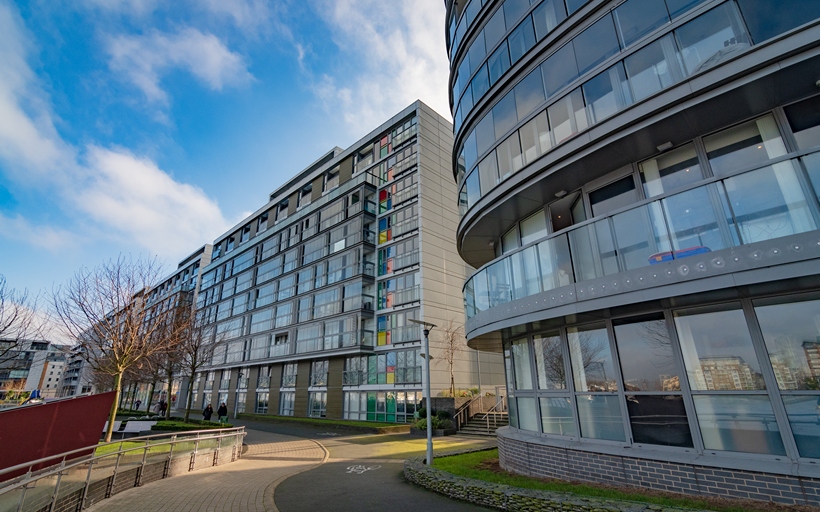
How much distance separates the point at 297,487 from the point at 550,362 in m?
7.38

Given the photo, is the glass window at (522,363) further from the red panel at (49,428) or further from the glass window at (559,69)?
the red panel at (49,428)

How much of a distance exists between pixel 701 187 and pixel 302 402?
36.2 meters

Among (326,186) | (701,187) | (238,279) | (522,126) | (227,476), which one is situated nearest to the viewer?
(701,187)

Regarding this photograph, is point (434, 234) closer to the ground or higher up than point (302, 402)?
higher up

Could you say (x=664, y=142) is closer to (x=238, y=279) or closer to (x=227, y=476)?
(x=227, y=476)

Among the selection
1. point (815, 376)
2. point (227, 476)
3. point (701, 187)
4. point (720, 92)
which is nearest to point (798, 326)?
point (815, 376)

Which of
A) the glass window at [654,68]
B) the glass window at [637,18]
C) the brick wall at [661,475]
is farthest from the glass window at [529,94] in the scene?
the brick wall at [661,475]

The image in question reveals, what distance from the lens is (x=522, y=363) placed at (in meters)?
11.1

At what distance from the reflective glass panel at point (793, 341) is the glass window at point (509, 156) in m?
6.03

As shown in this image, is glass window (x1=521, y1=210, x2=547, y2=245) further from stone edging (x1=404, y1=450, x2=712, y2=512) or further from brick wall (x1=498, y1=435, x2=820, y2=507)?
stone edging (x1=404, y1=450, x2=712, y2=512)

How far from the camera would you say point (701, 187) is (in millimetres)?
6980

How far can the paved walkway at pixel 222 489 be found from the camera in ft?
27.7

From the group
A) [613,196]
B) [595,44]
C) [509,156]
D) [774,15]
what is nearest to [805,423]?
[613,196]

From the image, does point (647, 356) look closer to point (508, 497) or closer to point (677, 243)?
point (677, 243)
